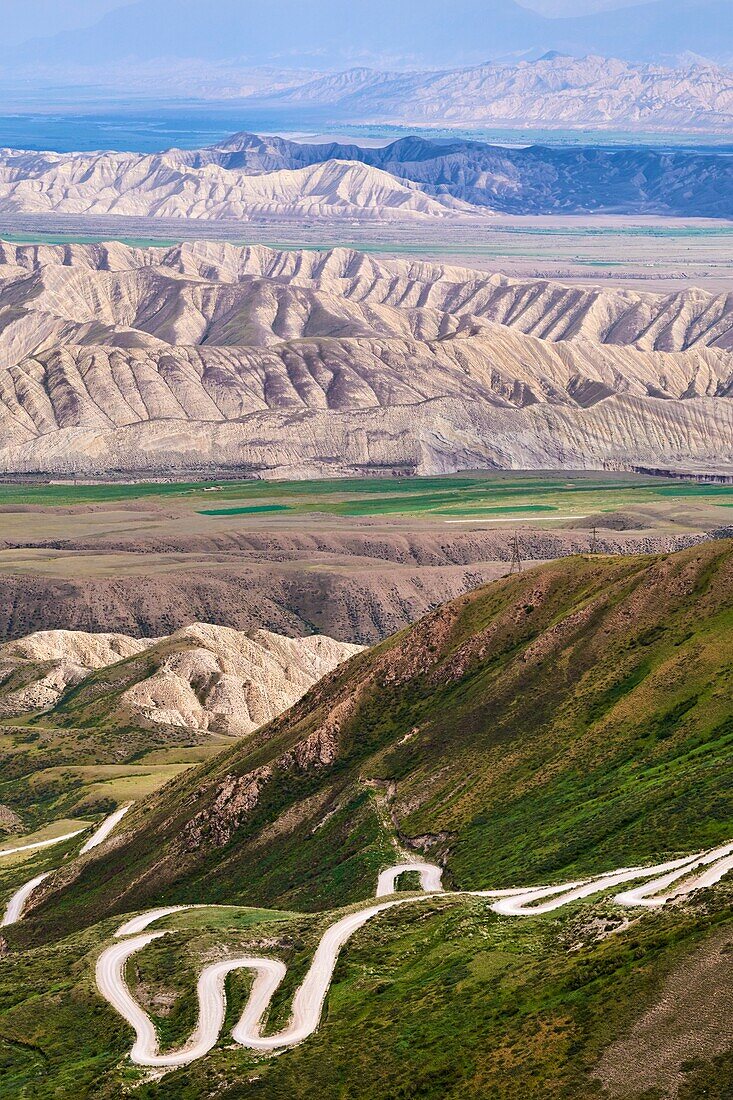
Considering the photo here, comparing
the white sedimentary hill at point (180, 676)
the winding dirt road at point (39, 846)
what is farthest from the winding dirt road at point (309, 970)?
the white sedimentary hill at point (180, 676)

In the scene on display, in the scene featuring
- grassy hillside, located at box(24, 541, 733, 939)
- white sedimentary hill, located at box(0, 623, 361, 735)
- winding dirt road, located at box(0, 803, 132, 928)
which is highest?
grassy hillside, located at box(24, 541, 733, 939)

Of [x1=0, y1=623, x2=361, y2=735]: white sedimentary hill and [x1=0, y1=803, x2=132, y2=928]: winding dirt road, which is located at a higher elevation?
[x1=0, y1=803, x2=132, y2=928]: winding dirt road

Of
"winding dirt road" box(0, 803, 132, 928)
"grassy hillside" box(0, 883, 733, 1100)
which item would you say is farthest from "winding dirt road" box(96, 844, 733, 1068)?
"winding dirt road" box(0, 803, 132, 928)

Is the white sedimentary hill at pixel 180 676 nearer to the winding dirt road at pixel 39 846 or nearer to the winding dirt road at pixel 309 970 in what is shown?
the winding dirt road at pixel 39 846

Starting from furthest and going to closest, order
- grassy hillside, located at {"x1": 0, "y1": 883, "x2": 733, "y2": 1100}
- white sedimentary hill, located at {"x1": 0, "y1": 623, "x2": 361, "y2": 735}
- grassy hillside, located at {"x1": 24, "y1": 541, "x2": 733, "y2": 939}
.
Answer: white sedimentary hill, located at {"x1": 0, "y1": 623, "x2": 361, "y2": 735} < grassy hillside, located at {"x1": 24, "y1": 541, "x2": 733, "y2": 939} < grassy hillside, located at {"x1": 0, "y1": 883, "x2": 733, "y2": 1100}

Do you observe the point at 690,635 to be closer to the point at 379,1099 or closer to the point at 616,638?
the point at 616,638

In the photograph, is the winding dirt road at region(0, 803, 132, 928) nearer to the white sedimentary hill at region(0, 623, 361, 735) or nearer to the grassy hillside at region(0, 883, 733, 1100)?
the grassy hillside at region(0, 883, 733, 1100)
